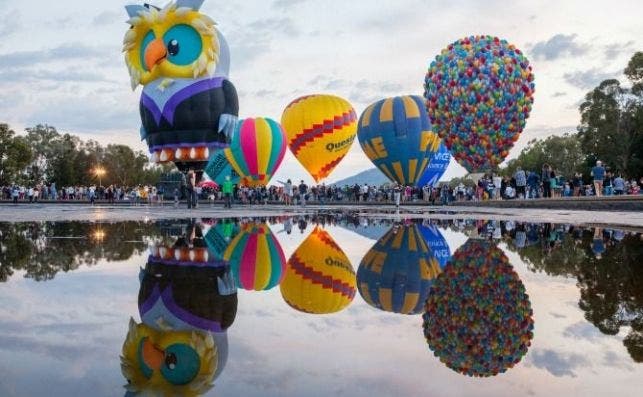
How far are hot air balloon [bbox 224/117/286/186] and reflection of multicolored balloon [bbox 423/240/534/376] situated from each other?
133 ft

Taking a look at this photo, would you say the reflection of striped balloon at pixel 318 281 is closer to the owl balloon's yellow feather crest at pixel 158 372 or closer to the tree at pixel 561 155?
the owl balloon's yellow feather crest at pixel 158 372

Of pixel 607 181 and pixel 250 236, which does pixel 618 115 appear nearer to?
pixel 607 181

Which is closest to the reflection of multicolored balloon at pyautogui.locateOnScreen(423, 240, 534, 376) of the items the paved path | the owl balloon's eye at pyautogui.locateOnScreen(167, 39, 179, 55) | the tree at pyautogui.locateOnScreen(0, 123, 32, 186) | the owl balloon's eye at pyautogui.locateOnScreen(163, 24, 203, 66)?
the paved path

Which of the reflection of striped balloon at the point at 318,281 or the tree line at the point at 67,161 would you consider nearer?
the reflection of striped balloon at the point at 318,281

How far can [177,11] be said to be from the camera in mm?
25219

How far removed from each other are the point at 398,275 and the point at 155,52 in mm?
21213

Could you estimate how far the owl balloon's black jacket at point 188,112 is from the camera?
25891 millimetres

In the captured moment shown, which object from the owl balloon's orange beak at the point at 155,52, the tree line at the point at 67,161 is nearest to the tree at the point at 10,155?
the tree line at the point at 67,161

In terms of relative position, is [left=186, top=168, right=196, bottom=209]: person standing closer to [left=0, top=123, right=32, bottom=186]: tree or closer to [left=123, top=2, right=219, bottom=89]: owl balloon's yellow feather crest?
[left=123, top=2, right=219, bottom=89]: owl balloon's yellow feather crest

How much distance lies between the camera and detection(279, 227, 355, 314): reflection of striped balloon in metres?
4.84

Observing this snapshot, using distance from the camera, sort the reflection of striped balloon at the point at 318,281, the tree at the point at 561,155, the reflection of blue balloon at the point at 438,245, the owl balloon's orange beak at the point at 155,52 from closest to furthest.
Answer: the reflection of striped balloon at the point at 318,281, the reflection of blue balloon at the point at 438,245, the owl balloon's orange beak at the point at 155,52, the tree at the point at 561,155

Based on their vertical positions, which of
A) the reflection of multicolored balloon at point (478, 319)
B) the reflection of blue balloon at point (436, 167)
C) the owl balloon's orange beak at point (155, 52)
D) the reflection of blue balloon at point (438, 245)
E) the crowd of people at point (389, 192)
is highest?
the owl balloon's orange beak at point (155, 52)

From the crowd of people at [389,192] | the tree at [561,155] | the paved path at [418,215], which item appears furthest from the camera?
the tree at [561,155]

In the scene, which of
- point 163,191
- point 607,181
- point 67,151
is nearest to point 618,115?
point 607,181
